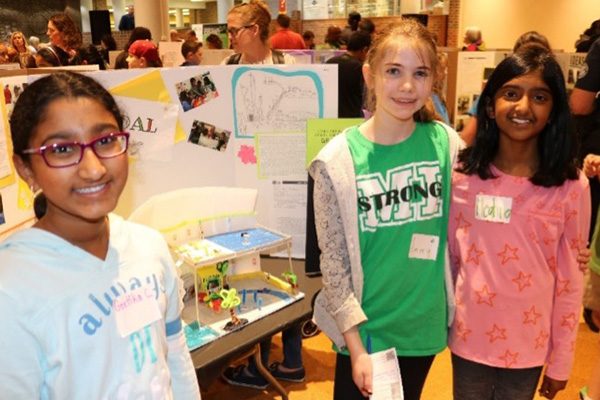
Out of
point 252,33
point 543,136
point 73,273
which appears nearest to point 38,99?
point 73,273

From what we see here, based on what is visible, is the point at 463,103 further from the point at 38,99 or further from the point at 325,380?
the point at 38,99

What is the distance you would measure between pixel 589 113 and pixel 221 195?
1811 millimetres

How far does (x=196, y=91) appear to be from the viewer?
1.76 meters

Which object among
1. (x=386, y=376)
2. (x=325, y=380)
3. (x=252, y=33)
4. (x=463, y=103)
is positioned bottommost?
(x=325, y=380)

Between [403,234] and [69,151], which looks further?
[403,234]

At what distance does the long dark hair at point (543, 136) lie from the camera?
1.29 m

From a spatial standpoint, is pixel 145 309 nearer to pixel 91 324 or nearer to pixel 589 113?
pixel 91 324

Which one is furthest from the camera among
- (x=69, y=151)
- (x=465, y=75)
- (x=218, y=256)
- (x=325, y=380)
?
(x=465, y=75)

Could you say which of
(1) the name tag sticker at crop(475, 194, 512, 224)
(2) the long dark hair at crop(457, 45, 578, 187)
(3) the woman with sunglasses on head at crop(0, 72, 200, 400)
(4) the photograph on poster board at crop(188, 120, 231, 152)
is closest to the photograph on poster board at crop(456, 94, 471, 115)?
(4) the photograph on poster board at crop(188, 120, 231, 152)

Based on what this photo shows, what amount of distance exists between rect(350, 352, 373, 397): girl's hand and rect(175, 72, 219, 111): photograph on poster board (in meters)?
0.98

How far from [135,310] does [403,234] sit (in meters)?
0.63

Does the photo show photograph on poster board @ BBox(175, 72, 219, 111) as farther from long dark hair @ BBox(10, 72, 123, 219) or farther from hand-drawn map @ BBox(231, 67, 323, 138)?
long dark hair @ BBox(10, 72, 123, 219)

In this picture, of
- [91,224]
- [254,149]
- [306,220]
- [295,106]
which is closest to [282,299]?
[306,220]

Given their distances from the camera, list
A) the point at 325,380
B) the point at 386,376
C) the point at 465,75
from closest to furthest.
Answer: the point at 386,376
the point at 325,380
the point at 465,75
